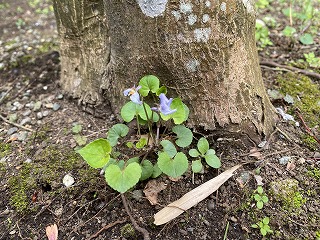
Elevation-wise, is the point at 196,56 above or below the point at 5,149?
above

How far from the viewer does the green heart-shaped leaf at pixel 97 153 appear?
155 cm

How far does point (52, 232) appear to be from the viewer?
5.55 ft

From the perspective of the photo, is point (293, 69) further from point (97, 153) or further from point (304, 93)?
point (97, 153)

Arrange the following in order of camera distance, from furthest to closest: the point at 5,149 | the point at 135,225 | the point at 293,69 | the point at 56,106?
the point at 293,69, the point at 56,106, the point at 5,149, the point at 135,225

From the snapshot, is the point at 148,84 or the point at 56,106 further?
the point at 56,106

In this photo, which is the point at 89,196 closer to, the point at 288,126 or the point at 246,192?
the point at 246,192

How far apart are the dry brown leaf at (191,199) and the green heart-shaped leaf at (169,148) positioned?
23cm

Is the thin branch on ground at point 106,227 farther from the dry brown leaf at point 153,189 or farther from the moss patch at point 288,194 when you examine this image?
the moss patch at point 288,194

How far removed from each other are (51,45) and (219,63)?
192cm

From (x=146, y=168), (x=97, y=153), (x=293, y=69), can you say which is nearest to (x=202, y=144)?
(x=146, y=168)

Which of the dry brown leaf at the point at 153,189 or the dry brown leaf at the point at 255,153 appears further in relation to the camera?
the dry brown leaf at the point at 255,153

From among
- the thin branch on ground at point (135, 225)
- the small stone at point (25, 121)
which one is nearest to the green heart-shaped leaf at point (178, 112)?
the thin branch on ground at point (135, 225)

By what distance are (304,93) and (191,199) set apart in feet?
3.73

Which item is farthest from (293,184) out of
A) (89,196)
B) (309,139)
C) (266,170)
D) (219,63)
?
(89,196)
